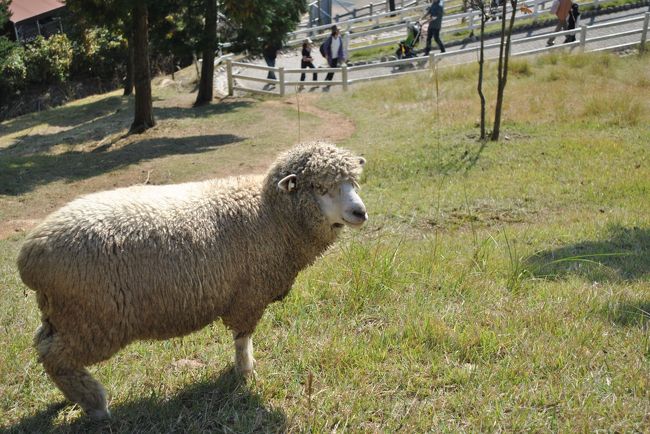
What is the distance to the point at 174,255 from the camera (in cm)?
371

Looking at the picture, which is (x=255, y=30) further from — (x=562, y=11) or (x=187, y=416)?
(x=187, y=416)

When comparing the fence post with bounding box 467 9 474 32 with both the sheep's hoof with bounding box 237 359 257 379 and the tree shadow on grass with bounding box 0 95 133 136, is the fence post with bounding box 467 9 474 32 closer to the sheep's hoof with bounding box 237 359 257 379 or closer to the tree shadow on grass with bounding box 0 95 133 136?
the tree shadow on grass with bounding box 0 95 133 136

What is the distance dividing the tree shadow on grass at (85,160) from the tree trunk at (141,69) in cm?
110

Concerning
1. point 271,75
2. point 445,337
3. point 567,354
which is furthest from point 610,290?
point 271,75

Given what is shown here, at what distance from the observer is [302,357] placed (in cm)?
418

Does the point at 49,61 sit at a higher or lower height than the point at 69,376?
higher

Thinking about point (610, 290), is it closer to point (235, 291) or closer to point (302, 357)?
point (302, 357)

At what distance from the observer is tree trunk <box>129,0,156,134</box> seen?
15.9 metres

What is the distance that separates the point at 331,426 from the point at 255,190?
5.40 feet

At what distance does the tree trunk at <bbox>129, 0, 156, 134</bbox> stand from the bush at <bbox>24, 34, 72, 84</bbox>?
38.2 ft

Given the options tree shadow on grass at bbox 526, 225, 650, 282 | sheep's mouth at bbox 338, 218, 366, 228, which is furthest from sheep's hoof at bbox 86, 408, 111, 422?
tree shadow on grass at bbox 526, 225, 650, 282

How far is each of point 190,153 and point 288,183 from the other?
11.1 metres

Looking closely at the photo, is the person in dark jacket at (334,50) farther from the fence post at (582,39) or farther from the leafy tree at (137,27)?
the fence post at (582,39)

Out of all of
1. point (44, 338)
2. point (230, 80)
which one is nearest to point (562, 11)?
point (230, 80)
